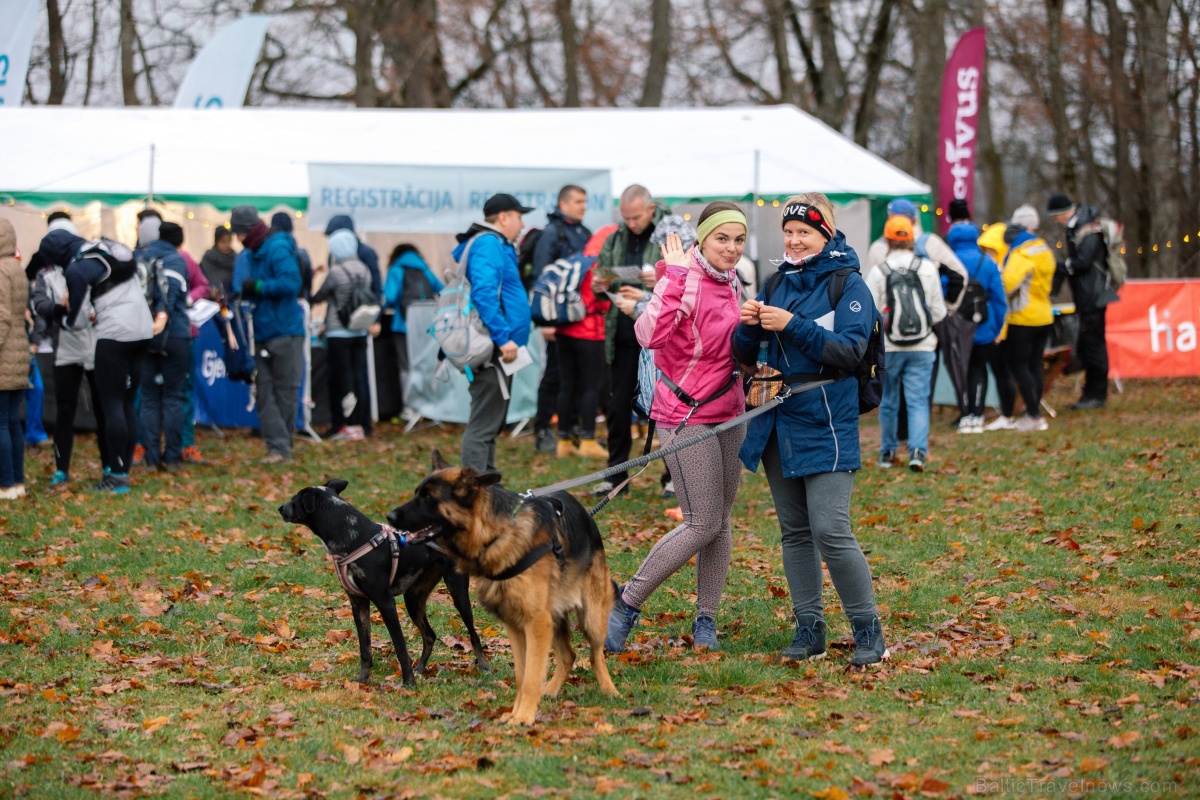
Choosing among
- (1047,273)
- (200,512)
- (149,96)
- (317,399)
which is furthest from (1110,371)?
(149,96)

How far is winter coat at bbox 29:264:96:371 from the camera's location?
9.76 metres

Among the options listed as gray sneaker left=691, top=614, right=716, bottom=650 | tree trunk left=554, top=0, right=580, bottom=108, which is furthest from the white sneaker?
tree trunk left=554, top=0, right=580, bottom=108

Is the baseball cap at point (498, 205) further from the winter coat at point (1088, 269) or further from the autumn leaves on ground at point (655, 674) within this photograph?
the winter coat at point (1088, 269)

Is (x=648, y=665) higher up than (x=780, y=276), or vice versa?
(x=780, y=276)

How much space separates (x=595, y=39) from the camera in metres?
33.3

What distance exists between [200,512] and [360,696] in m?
4.57

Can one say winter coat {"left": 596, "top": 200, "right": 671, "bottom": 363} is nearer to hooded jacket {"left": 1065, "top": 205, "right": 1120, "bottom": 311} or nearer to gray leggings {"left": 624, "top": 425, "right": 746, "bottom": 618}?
gray leggings {"left": 624, "top": 425, "right": 746, "bottom": 618}

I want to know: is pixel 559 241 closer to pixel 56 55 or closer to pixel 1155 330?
pixel 1155 330

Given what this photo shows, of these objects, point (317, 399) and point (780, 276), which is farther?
point (317, 399)

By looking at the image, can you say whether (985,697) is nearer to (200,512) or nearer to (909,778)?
(909,778)

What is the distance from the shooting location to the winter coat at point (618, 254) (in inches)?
334

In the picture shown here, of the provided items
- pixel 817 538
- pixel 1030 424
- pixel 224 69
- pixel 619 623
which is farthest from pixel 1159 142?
pixel 619 623

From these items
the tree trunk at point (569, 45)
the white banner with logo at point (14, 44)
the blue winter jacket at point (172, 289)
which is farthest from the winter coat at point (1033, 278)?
the tree trunk at point (569, 45)

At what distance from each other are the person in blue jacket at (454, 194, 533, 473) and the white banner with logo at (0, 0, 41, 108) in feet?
35.7
